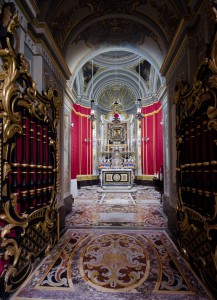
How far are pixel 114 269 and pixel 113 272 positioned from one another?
6 cm

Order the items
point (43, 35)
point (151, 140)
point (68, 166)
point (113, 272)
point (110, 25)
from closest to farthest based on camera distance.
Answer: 1. point (113, 272)
2. point (43, 35)
3. point (110, 25)
4. point (68, 166)
5. point (151, 140)

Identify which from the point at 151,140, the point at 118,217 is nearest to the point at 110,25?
the point at 118,217

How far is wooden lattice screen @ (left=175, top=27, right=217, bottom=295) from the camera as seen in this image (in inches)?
72.8

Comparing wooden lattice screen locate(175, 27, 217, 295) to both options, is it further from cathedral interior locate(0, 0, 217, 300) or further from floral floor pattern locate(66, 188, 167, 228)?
floral floor pattern locate(66, 188, 167, 228)

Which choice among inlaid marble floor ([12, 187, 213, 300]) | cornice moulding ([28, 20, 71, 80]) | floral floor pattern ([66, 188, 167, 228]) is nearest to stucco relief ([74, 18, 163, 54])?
cornice moulding ([28, 20, 71, 80])

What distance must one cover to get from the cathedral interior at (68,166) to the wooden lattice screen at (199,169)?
2cm

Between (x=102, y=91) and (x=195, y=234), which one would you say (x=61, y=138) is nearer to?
(x=195, y=234)

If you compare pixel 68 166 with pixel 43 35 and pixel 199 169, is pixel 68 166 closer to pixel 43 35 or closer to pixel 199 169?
pixel 43 35

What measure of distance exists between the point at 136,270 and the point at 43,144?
7.20 feet

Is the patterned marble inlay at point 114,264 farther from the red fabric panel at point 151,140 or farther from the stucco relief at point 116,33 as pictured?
the red fabric panel at point 151,140

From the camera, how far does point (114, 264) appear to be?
2.35 meters

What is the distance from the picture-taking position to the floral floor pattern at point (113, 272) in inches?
72.4

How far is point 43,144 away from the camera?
9.08 ft

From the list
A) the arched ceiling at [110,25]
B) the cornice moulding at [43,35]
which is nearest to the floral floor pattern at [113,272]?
the cornice moulding at [43,35]
